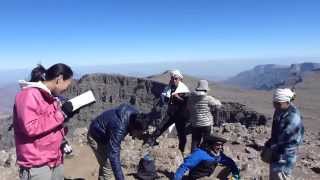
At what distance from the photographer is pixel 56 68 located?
4.48m

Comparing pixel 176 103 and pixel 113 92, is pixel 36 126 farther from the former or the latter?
pixel 113 92

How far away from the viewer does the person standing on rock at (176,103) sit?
9023mm

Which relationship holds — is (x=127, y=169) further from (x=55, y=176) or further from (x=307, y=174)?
(x=55, y=176)

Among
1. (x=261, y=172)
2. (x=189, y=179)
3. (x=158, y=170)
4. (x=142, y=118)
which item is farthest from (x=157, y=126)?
(x=142, y=118)

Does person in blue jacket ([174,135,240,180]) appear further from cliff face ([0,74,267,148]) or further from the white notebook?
cliff face ([0,74,267,148])

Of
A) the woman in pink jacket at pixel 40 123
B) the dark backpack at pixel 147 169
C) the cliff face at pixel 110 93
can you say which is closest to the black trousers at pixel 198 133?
the dark backpack at pixel 147 169

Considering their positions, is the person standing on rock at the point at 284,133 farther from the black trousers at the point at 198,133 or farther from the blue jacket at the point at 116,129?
the black trousers at the point at 198,133

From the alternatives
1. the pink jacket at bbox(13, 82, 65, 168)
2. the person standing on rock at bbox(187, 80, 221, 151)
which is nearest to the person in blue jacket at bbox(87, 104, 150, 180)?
the pink jacket at bbox(13, 82, 65, 168)

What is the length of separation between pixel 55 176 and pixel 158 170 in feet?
14.4

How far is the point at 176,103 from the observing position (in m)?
9.12

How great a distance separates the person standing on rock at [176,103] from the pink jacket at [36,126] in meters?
4.68

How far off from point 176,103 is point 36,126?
514 cm

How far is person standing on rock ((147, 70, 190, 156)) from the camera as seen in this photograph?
902cm

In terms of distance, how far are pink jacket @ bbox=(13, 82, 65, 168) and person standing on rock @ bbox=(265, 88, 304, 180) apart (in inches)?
111
